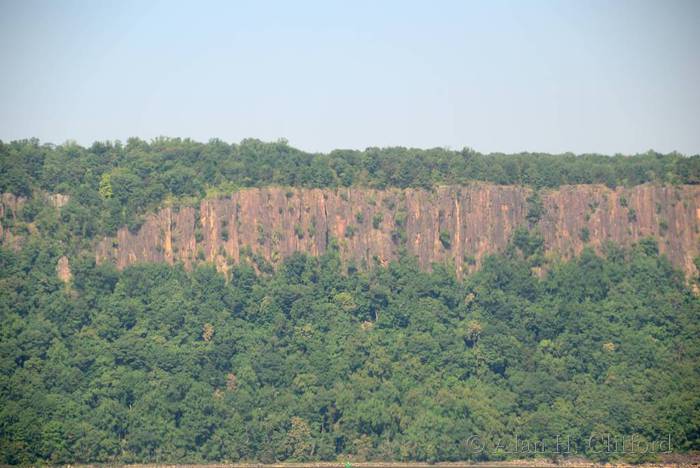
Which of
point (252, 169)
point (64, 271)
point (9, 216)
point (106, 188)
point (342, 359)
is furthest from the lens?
point (252, 169)

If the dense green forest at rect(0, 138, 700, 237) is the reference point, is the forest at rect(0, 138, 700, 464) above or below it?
below

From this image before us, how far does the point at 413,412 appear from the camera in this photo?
538 feet

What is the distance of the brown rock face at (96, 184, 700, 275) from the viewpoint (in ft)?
584

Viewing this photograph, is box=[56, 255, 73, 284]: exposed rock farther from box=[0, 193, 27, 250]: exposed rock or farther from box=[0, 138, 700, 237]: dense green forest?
box=[0, 138, 700, 237]: dense green forest

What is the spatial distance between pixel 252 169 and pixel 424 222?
15.7 meters

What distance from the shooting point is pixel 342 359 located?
168 m

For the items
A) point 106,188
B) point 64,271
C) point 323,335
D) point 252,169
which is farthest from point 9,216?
point 323,335

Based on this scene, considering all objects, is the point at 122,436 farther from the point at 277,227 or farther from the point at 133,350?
the point at 277,227

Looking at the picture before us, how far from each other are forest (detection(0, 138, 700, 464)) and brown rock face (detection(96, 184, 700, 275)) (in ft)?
4.57

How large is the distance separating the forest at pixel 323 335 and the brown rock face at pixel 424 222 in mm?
1393

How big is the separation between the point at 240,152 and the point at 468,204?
67.8 feet

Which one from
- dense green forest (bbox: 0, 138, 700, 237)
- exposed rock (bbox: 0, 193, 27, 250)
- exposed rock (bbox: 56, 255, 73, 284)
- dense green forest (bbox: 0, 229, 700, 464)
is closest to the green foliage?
dense green forest (bbox: 0, 138, 700, 237)

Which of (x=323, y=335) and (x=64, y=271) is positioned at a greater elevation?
(x=64, y=271)

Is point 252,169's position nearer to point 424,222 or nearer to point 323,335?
point 424,222
